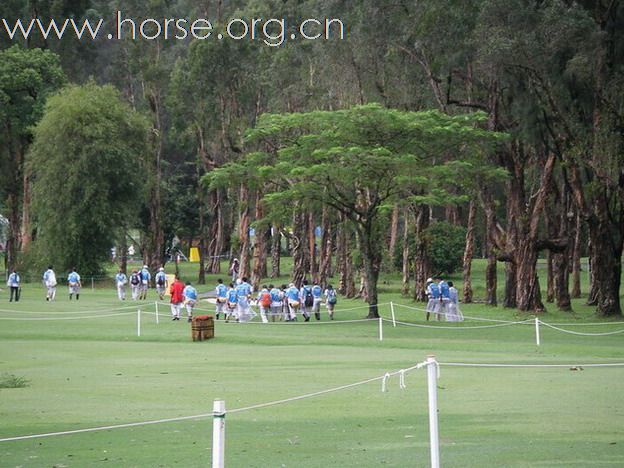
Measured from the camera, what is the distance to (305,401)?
19.3m

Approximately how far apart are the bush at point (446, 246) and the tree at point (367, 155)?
29.3 m

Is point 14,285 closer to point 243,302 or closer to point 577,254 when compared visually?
point 243,302

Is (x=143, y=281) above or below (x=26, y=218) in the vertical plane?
below

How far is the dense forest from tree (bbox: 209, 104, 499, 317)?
0.10 m

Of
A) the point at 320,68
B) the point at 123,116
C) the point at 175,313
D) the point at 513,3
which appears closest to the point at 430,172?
the point at 513,3

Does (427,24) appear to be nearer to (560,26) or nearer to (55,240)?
(560,26)

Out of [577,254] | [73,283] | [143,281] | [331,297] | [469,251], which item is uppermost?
[577,254]

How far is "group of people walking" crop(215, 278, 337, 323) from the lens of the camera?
43.9 meters

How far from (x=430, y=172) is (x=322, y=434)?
1155 inches

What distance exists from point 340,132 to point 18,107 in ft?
135

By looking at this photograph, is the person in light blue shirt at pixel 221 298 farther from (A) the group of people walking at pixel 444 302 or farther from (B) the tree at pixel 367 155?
(A) the group of people walking at pixel 444 302

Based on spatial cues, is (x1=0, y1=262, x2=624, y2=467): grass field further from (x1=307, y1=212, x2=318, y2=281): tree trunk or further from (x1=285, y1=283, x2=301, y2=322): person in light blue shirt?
(x1=307, y1=212, x2=318, y2=281): tree trunk

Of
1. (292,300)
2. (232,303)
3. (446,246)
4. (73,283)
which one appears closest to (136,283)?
(73,283)

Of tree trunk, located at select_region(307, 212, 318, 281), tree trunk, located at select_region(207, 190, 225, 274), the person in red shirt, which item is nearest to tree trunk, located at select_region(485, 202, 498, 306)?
the person in red shirt
